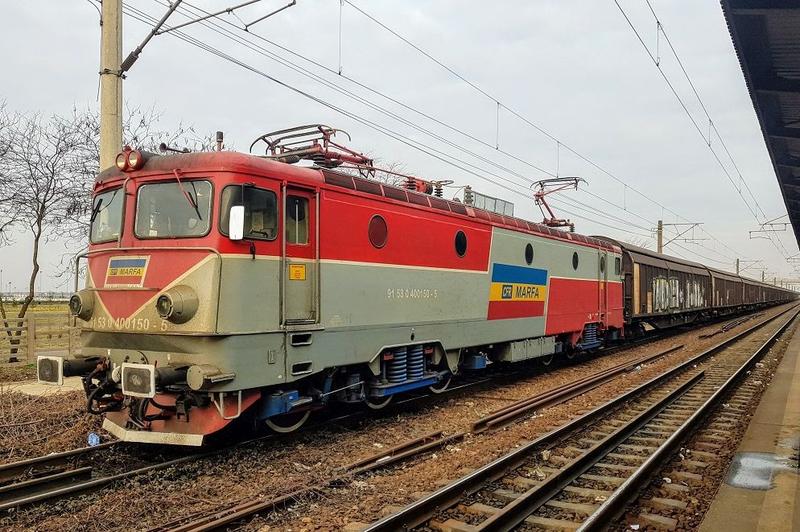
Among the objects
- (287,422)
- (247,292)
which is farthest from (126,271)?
(287,422)

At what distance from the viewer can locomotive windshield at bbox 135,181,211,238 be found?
685cm

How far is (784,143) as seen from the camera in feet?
37.7

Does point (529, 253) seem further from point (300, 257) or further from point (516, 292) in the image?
point (300, 257)

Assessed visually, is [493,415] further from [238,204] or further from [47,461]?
[47,461]

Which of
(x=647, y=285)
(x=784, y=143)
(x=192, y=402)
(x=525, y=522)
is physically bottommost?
(x=525, y=522)

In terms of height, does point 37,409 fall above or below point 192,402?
below

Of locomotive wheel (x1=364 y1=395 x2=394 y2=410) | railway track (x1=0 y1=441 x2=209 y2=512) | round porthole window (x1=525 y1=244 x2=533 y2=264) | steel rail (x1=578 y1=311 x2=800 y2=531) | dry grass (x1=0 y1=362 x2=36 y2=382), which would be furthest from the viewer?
dry grass (x1=0 y1=362 x2=36 y2=382)

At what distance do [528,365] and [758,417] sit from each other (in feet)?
21.3

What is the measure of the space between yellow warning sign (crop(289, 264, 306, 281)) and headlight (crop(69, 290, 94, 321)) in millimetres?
2463

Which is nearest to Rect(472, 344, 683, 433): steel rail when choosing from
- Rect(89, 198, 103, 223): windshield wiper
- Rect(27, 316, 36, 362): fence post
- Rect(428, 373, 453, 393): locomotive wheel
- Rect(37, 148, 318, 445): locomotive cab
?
Rect(428, 373, 453, 393): locomotive wheel

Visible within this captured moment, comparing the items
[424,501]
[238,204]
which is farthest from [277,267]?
[424,501]

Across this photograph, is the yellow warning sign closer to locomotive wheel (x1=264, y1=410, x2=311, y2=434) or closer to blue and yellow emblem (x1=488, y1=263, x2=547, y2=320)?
locomotive wheel (x1=264, y1=410, x2=311, y2=434)

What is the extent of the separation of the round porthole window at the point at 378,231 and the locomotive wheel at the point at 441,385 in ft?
10.9

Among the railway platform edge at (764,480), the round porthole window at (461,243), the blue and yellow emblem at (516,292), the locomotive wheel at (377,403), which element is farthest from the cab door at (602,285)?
the locomotive wheel at (377,403)
